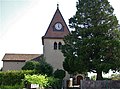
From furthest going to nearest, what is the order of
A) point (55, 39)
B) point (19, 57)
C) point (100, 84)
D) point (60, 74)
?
point (19, 57)
point (55, 39)
point (60, 74)
point (100, 84)

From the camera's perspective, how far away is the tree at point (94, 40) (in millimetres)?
33000

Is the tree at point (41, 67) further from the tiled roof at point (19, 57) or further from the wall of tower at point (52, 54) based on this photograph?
the tiled roof at point (19, 57)

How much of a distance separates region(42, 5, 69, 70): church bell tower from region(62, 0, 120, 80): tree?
7.44 metres

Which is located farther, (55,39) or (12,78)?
(55,39)

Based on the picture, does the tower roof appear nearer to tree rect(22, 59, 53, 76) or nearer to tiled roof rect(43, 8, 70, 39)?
tiled roof rect(43, 8, 70, 39)

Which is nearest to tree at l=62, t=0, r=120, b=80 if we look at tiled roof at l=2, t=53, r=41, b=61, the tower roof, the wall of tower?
the tower roof

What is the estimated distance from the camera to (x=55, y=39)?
44.7 meters

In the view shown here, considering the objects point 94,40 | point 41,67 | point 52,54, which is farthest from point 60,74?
point 94,40

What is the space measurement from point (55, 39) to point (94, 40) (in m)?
12.7

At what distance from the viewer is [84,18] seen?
35.8 meters

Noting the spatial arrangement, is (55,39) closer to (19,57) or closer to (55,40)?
(55,40)

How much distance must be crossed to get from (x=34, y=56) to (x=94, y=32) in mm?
18870

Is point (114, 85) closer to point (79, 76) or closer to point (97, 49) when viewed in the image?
point (97, 49)

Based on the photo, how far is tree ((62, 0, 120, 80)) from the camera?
33000 mm
